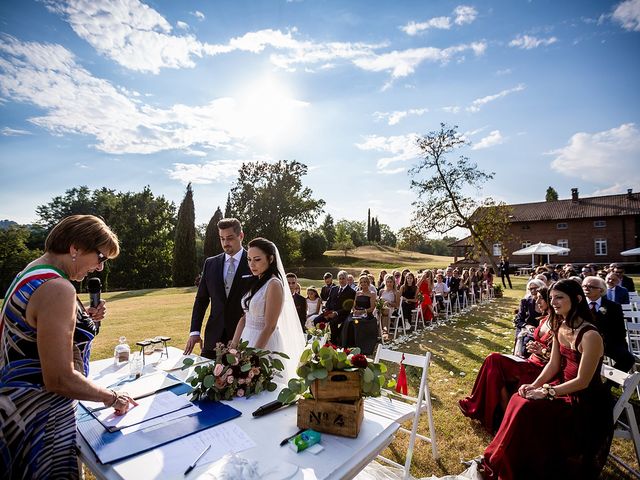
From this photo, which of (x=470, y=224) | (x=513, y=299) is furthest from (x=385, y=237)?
(x=513, y=299)

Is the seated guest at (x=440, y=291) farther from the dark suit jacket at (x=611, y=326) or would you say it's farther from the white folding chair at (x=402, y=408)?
the white folding chair at (x=402, y=408)

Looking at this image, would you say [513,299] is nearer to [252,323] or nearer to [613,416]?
[613,416]

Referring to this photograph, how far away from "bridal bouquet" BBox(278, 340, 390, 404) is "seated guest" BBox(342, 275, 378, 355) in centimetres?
581

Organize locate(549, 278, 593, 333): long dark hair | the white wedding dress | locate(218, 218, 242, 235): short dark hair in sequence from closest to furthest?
1. the white wedding dress
2. locate(549, 278, 593, 333): long dark hair
3. locate(218, 218, 242, 235): short dark hair

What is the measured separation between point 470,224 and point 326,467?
30.9m

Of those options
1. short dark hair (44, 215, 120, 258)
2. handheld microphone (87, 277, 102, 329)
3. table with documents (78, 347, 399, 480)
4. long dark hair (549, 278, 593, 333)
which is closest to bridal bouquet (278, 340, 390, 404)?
table with documents (78, 347, 399, 480)

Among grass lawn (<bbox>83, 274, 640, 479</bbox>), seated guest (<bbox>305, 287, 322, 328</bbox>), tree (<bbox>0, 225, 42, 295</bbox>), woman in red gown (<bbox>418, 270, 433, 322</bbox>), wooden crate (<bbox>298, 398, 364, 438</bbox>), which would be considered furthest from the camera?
tree (<bbox>0, 225, 42, 295</bbox>)

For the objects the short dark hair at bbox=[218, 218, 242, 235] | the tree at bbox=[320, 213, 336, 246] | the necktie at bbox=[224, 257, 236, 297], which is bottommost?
the necktie at bbox=[224, 257, 236, 297]

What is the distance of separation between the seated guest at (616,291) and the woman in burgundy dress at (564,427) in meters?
5.61

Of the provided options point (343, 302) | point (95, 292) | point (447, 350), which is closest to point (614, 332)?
point (447, 350)

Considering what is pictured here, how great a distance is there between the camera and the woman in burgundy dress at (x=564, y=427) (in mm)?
3045

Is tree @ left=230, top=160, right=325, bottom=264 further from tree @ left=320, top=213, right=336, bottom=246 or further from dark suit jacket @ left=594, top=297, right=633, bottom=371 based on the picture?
dark suit jacket @ left=594, top=297, right=633, bottom=371

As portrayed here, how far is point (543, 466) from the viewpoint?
119 inches

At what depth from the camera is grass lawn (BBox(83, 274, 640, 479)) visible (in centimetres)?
379
